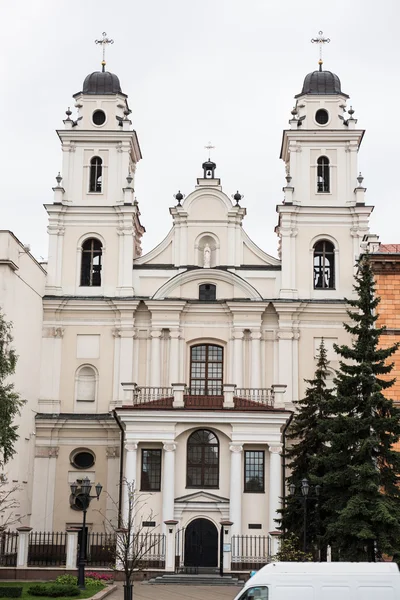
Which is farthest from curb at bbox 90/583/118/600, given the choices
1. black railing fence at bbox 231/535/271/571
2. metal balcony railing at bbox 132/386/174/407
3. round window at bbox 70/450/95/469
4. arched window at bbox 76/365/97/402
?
arched window at bbox 76/365/97/402

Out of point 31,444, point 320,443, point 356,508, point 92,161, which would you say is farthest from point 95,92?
point 356,508

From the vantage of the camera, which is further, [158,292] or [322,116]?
[322,116]

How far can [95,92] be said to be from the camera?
48000 millimetres

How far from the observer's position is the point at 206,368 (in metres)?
44.9

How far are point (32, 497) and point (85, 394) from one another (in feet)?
17.7

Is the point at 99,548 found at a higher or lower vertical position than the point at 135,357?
lower

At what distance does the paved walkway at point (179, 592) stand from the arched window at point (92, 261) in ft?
57.0

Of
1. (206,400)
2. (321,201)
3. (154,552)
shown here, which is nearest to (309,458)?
(206,400)

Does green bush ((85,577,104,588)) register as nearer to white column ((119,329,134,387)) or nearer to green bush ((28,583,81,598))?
green bush ((28,583,81,598))

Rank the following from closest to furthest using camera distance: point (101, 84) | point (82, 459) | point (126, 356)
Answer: point (82, 459)
point (126, 356)
point (101, 84)

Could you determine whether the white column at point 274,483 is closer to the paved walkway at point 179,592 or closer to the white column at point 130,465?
the paved walkway at point 179,592

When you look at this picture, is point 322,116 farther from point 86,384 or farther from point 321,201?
point 86,384

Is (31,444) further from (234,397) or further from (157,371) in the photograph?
(234,397)

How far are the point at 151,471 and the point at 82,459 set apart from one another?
670 cm
